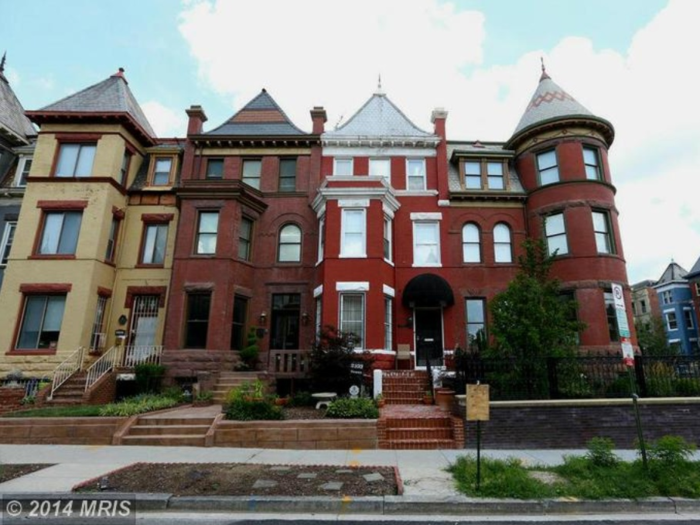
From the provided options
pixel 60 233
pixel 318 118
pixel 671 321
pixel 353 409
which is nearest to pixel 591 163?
pixel 318 118

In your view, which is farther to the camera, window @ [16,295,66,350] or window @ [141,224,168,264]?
window @ [141,224,168,264]

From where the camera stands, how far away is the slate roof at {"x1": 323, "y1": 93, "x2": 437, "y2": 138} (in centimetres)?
1966

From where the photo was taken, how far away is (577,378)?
9961 mm

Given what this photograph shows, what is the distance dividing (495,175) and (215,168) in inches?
547

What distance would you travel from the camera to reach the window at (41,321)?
50.8ft

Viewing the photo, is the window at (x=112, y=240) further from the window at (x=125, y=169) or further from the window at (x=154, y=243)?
the window at (x=125, y=169)

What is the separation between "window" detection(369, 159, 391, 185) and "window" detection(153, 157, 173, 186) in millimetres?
9912

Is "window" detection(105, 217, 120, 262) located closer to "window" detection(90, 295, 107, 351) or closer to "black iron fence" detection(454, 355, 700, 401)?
"window" detection(90, 295, 107, 351)

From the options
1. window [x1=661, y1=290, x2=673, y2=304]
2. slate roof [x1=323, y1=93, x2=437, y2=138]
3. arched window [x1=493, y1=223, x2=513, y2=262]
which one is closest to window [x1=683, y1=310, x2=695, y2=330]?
window [x1=661, y1=290, x2=673, y2=304]

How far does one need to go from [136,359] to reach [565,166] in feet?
65.5

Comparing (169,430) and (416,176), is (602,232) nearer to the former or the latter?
(416,176)

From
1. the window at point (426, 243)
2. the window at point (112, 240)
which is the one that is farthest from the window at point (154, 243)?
the window at point (426, 243)

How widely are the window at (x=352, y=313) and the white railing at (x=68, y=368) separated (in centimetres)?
1013

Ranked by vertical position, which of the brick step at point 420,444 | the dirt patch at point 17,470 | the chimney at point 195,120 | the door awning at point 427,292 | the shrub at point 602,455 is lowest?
the dirt patch at point 17,470
